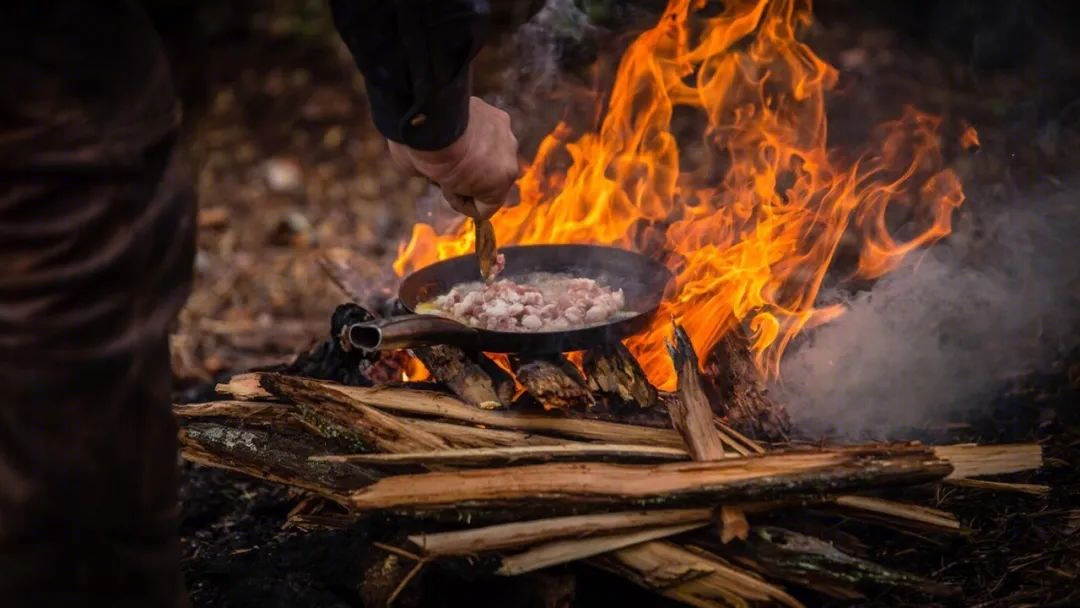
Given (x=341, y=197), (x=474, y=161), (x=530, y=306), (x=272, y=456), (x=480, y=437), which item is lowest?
(x=341, y=197)

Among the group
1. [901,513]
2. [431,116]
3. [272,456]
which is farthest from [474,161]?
[901,513]

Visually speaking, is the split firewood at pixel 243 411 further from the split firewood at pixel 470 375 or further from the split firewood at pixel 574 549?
the split firewood at pixel 574 549

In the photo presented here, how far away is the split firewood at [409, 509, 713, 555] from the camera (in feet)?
9.03

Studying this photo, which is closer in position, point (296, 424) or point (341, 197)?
point (296, 424)

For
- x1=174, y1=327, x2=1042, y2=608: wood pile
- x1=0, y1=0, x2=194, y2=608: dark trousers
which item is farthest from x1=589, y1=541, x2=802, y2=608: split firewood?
x1=0, y1=0, x2=194, y2=608: dark trousers

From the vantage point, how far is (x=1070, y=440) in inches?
140

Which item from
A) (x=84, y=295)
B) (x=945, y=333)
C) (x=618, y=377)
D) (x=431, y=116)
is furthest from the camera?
(x=945, y=333)

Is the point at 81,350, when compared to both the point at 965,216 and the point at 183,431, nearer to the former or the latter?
the point at 183,431

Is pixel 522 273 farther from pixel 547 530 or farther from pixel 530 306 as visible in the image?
pixel 547 530

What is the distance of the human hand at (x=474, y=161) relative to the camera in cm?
290

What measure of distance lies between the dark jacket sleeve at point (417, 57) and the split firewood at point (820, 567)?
138 cm

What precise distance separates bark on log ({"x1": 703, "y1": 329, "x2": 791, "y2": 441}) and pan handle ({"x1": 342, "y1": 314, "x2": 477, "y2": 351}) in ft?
2.67

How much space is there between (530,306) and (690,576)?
1119 mm

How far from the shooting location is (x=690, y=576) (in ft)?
8.91
